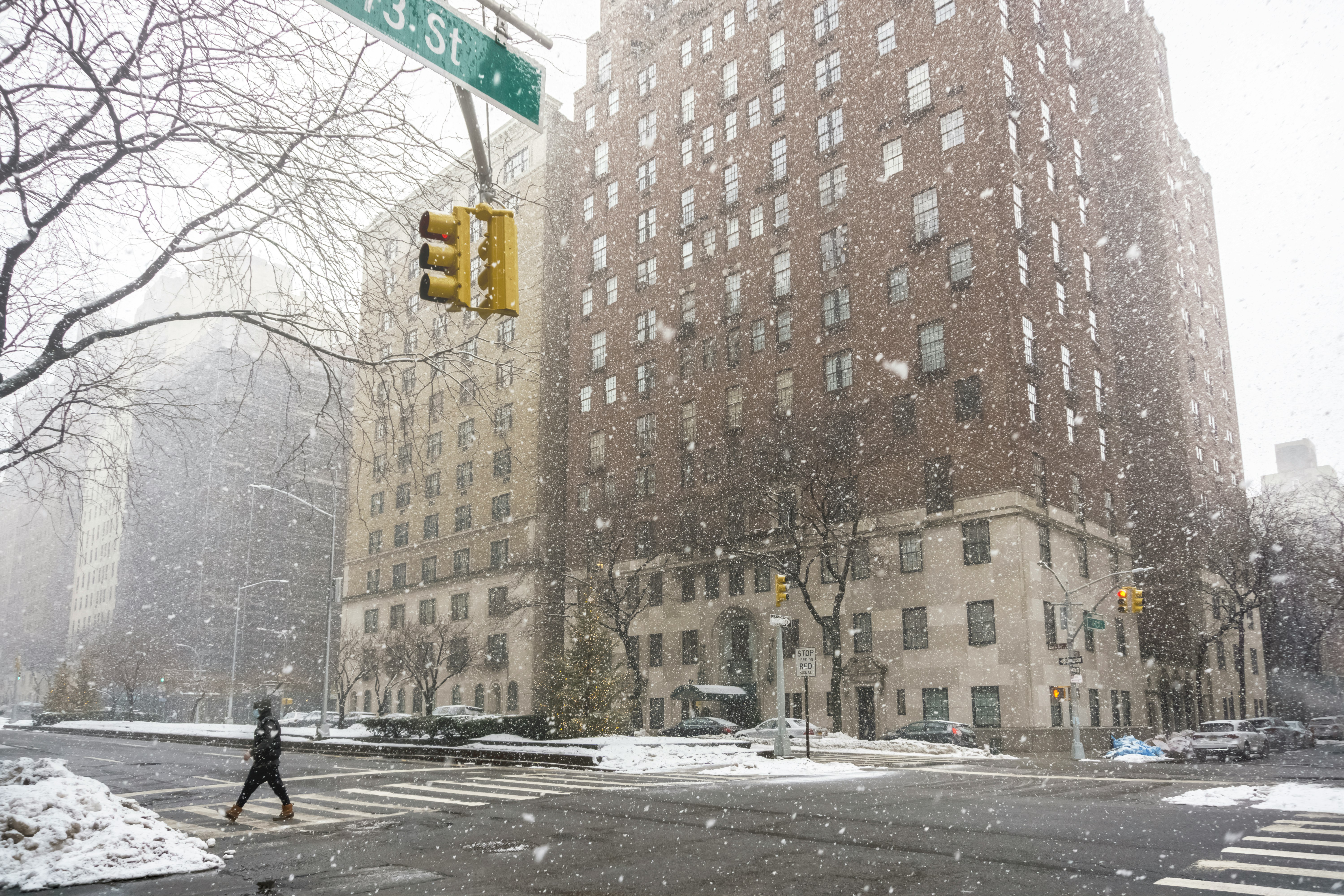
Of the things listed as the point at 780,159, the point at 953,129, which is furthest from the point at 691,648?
the point at 953,129

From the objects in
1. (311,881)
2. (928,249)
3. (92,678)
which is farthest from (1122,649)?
(92,678)

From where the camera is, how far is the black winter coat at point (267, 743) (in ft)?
45.4

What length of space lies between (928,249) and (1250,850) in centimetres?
4054

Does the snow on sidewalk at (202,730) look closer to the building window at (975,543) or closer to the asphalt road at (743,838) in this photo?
the asphalt road at (743,838)

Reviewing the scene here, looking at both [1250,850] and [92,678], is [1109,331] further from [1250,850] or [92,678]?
[92,678]

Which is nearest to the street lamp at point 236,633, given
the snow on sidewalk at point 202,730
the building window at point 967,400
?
the snow on sidewalk at point 202,730

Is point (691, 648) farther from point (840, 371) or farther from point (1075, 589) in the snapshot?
point (1075, 589)

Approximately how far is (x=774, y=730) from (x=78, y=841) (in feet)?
121

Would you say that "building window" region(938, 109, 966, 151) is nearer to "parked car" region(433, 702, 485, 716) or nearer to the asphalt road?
the asphalt road

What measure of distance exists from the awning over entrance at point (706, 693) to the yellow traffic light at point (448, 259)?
43.0 meters

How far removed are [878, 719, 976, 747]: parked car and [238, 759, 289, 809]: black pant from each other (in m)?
30.5

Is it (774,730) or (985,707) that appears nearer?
(985,707)

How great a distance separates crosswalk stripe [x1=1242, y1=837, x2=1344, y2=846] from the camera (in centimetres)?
1120

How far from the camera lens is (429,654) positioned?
62.8m
